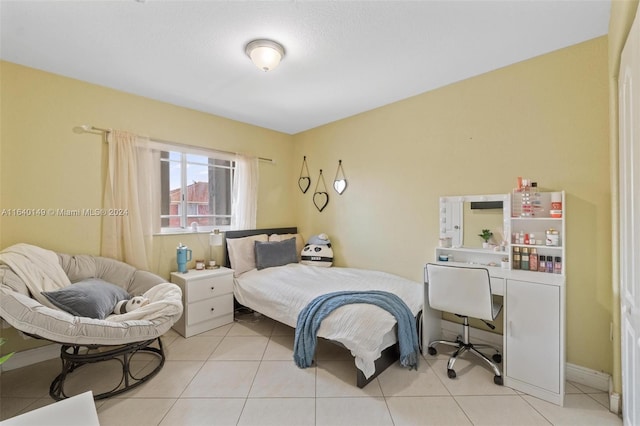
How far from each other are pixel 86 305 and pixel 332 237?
2771mm

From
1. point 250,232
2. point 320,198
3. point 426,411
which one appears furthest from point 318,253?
point 426,411

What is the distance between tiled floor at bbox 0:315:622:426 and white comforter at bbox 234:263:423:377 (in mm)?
282

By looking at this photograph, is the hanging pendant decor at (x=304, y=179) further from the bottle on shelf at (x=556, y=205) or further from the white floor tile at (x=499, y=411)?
the white floor tile at (x=499, y=411)

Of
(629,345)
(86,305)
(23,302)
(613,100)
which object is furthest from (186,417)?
(613,100)

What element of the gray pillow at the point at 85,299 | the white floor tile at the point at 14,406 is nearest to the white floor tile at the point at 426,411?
the gray pillow at the point at 85,299

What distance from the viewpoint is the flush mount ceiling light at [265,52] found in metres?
2.09

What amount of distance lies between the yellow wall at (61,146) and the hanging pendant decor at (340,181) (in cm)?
195

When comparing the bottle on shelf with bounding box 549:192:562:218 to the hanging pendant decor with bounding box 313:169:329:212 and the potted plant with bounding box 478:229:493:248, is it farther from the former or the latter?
the hanging pendant decor with bounding box 313:169:329:212

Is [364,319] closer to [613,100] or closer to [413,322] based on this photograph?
[413,322]

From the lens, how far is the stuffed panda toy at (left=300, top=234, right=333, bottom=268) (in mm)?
3857

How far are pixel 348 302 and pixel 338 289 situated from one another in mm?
472

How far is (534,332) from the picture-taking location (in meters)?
1.99

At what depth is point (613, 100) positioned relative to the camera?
1889 mm

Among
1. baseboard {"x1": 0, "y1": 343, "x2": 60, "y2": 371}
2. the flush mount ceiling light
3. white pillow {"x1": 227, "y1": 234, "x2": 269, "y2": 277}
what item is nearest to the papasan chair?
baseboard {"x1": 0, "y1": 343, "x2": 60, "y2": 371}
